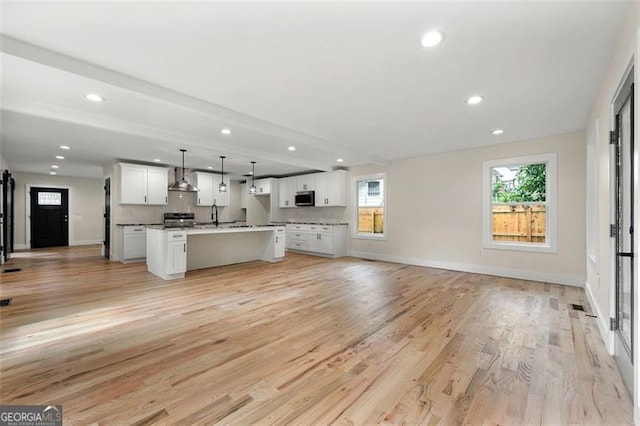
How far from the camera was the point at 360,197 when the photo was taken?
7723mm

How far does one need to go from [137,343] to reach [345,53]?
10.3ft

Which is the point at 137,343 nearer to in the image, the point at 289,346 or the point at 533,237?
the point at 289,346

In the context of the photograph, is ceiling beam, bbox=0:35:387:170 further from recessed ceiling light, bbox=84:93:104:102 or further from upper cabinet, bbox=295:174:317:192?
upper cabinet, bbox=295:174:317:192

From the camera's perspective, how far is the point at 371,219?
752 cm

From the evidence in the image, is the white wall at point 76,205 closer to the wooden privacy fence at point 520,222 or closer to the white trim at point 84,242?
the white trim at point 84,242

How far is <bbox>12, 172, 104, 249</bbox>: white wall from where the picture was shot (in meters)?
8.94

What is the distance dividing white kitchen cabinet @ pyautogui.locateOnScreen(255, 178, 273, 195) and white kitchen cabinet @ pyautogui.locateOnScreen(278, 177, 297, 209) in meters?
0.33

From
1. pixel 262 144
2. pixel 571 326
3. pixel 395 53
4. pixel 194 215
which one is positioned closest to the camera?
pixel 395 53

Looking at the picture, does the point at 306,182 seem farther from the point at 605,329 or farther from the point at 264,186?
the point at 605,329

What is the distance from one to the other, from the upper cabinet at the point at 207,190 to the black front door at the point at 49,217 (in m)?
5.30

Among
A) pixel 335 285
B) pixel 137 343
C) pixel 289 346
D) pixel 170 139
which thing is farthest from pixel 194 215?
pixel 289 346

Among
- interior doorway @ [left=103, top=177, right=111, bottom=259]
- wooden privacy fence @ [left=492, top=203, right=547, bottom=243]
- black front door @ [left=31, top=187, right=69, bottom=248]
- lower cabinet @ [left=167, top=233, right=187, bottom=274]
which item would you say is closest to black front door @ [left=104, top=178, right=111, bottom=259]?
interior doorway @ [left=103, top=177, right=111, bottom=259]

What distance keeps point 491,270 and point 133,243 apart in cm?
787

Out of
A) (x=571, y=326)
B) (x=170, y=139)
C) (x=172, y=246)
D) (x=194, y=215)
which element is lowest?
(x=571, y=326)
